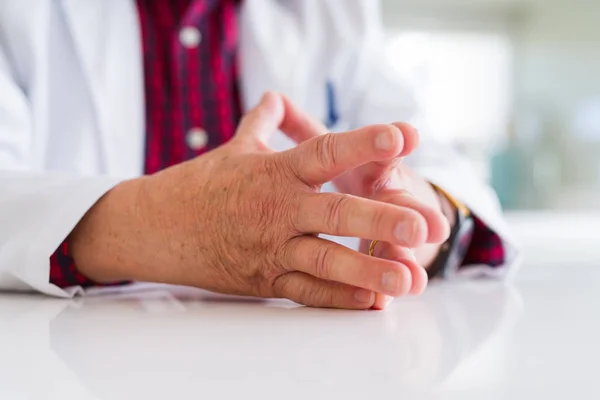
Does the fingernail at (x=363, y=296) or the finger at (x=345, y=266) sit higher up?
the finger at (x=345, y=266)

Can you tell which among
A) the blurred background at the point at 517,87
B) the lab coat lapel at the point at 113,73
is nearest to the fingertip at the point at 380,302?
the lab coat lapel at the point at 113,73

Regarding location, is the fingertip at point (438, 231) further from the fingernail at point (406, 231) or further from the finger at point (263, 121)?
the finger at point (263, 121)

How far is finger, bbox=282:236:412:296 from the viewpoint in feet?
1.31

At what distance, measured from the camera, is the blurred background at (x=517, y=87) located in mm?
3090

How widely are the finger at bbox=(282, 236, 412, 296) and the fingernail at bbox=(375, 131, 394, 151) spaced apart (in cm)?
7

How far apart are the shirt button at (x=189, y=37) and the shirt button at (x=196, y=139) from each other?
112mm

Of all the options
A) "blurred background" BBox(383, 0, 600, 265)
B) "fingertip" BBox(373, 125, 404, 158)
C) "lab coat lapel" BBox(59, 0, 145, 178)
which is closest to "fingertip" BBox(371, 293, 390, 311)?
"fingertip" BBox(373, 125, 404, 158)

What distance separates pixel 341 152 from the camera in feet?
1.31

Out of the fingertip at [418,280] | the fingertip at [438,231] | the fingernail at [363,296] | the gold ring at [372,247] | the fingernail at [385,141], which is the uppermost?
the fingernail at [385,141]

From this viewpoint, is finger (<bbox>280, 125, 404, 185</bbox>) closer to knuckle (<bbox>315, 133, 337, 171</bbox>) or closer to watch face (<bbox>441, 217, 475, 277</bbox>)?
knuckle (<bbox>315, 133, 337, 171</bbox>)

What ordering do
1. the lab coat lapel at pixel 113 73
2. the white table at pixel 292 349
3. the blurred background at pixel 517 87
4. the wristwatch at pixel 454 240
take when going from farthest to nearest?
the blurred background at pixel 517 87, the lab coat lapel at pixel 113 73, the wristwatch at pixel 454 240, the white table at pixel 292 349

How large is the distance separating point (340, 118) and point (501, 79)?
2607 mm

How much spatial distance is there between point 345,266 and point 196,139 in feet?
1.53

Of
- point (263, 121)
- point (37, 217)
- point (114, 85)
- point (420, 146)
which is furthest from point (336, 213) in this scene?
point (114, 85)
